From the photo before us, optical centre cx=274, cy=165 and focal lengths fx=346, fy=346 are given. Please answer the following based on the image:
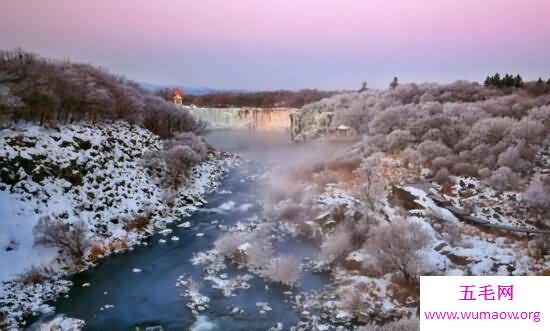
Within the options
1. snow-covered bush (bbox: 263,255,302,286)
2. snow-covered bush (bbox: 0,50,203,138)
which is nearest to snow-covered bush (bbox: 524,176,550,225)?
snow-covered bush (bbox: 263,255,302,286)

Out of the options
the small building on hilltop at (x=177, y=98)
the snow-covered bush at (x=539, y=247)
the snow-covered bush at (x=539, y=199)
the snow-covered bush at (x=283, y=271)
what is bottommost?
the snow-covered bush at (x=283, y=271)

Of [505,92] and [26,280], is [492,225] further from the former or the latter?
[505,92]

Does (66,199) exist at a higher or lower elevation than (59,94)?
lower

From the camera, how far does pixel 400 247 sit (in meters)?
9.45

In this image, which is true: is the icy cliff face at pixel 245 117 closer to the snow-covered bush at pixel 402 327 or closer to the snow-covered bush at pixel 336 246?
the snow-covered bush at pixel 336 246

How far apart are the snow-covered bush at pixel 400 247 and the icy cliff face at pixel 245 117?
1600 inches

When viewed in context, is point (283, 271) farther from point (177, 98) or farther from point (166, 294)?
point (177, 98)

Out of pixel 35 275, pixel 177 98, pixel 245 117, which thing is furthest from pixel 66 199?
pixel 245 117

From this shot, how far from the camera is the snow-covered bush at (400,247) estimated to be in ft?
30.6

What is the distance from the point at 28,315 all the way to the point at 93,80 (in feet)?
50.3

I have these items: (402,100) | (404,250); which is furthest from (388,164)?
(402,100)

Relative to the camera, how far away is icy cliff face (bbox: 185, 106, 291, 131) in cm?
5056

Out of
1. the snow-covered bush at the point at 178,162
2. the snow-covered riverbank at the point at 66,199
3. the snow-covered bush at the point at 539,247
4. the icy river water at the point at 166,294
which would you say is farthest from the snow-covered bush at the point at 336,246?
the snow-covered bush at the point at 178,162

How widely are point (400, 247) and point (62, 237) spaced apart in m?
10.1
